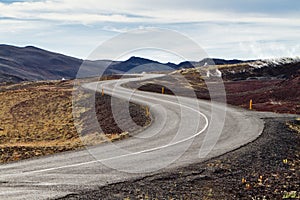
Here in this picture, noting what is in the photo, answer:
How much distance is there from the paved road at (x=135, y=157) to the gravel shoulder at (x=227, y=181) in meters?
0.78

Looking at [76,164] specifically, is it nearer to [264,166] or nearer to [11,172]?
[11,172]

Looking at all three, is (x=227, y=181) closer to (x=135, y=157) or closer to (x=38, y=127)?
(x=135, y=157)

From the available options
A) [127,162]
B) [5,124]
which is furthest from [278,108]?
[5,124]

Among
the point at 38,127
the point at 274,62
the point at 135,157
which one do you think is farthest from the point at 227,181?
the point at 274,62

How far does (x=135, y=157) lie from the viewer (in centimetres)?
1594

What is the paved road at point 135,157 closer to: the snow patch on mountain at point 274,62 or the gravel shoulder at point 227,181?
the gravel shoulder at point 227,181

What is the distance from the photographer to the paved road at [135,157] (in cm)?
1216

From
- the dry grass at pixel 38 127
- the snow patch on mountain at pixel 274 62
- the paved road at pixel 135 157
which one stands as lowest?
the dry grass at pixel 38 127

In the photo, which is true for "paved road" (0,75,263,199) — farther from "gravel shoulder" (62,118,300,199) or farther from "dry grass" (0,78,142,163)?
"dry grass" (0,78,142,163)

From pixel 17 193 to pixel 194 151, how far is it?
8.43m

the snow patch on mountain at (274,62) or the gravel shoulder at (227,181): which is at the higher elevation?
the snow patch on mountain at (274,62)

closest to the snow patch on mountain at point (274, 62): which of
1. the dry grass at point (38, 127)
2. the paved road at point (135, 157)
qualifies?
the dry grass at point (38, 127)

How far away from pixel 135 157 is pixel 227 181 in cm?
488

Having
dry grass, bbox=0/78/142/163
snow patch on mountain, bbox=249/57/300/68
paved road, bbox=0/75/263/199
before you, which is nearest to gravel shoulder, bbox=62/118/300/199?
paved road, bbox=0/75/263/199
